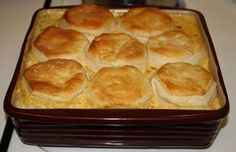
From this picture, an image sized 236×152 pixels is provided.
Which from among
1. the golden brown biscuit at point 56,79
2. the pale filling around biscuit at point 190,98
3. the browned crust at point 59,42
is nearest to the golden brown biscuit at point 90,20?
the browned crust at point 59,42

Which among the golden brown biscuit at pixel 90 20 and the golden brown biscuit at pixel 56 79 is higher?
the golden brown biscuit at pixel 90 20

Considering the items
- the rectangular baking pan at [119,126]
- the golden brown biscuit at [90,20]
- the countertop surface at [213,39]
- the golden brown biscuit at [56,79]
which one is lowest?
the countertop surface at [213,39]

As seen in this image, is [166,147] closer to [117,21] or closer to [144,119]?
[144,119]

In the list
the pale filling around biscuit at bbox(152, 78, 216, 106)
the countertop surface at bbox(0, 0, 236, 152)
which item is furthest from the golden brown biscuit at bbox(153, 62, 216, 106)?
the countertop surface at bbox(0, 0, 236, 152)

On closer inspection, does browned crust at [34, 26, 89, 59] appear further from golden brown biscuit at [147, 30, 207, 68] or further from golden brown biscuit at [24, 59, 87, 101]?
golden brown biscuit at [147, 30, 207, 68]

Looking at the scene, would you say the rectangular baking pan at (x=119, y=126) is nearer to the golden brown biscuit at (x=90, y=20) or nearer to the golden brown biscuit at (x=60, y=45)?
the golden brown biscuit at (x=60, y=45)

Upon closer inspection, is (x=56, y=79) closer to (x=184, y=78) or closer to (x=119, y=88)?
(x=119, y=88)

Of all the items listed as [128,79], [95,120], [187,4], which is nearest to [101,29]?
[128,79]
